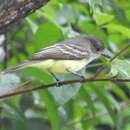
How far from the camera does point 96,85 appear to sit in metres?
3.99

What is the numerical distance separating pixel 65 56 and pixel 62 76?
25cm

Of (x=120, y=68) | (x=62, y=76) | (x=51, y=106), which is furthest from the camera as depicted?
(x=62, y=76)

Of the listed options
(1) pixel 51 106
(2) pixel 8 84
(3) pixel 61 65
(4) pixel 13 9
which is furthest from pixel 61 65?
(4) pixel 13 9

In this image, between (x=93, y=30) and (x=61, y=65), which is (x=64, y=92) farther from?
(x=93, y=30)

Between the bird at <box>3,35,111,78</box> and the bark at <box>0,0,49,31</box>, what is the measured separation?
508mm

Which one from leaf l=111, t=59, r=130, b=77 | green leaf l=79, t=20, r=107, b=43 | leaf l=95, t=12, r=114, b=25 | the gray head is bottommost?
the gray head

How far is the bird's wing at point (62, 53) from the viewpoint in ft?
11.2

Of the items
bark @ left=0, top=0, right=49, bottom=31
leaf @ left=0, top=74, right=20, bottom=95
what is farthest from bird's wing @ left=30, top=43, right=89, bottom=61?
bark @ left=0, top=0, right=49, bottom=31

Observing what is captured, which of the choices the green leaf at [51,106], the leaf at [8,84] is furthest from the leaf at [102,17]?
the leaf at [8,84]

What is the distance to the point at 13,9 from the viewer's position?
101 inches

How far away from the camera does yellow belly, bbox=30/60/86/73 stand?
3.47 m

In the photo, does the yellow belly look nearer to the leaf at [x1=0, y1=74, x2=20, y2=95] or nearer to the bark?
the leaf at [x1=0, y1=74, x2=20, y2=95]

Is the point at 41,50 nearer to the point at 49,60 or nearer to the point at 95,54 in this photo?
the point at 49,60

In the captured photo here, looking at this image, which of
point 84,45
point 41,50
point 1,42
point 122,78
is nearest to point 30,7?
point 122,78
